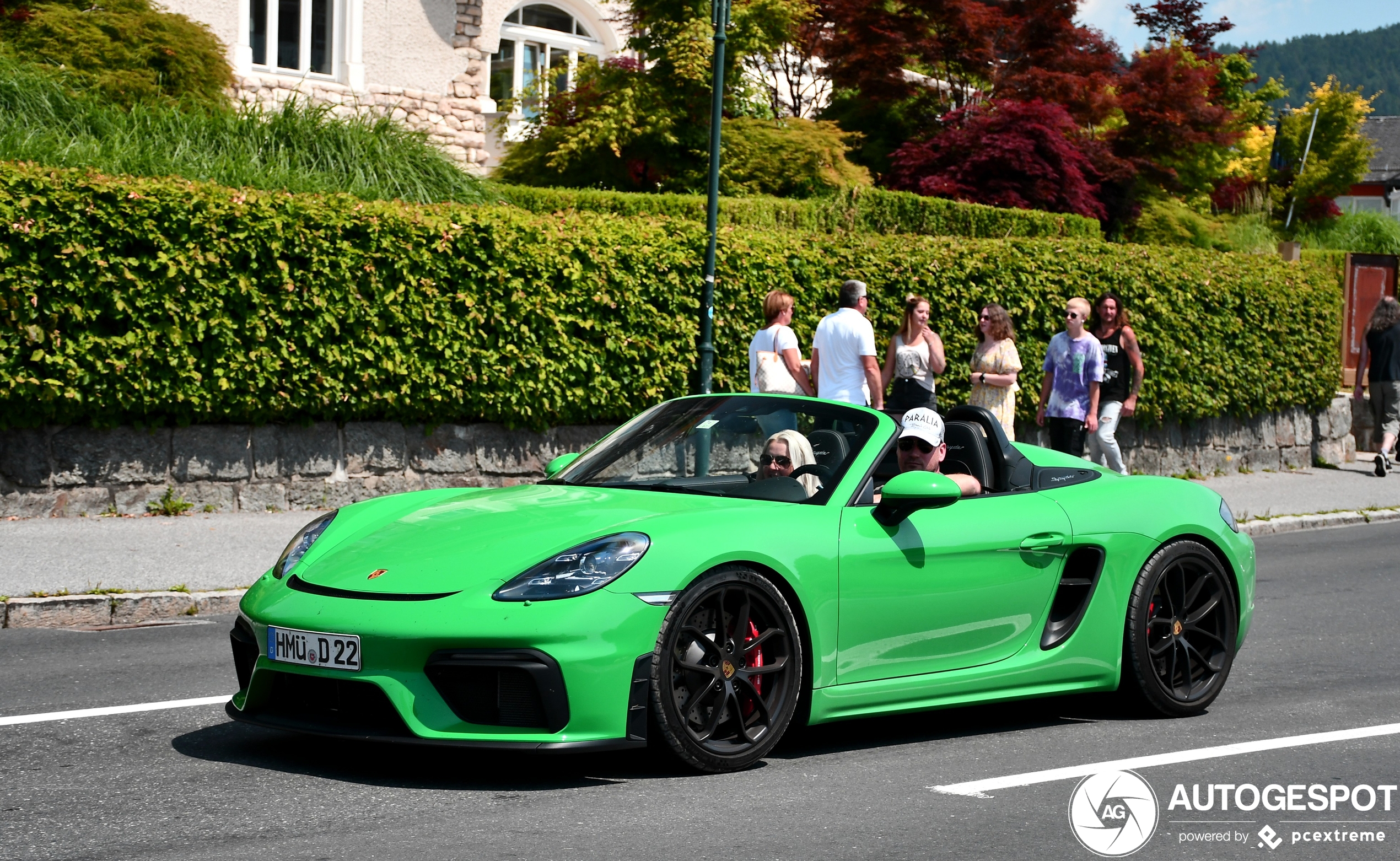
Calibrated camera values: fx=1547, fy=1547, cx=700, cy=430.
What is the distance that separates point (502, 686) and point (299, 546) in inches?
51.6

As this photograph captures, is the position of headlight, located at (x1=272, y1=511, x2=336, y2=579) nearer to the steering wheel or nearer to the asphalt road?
the asphalt road

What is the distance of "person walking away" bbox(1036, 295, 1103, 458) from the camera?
43.0ft

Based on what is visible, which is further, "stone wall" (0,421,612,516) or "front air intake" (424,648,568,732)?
"stone wall" (0,421,612,516)

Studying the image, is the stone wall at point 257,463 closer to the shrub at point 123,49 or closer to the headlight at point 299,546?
the shrub at point 123,49

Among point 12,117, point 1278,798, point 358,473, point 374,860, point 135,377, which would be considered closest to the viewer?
point 374,860

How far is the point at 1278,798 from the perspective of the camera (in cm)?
516

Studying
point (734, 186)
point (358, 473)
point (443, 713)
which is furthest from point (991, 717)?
point (734, 186)

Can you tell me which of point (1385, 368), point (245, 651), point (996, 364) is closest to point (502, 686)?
point (245, 651)

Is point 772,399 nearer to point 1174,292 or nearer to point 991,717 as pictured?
point 991,717

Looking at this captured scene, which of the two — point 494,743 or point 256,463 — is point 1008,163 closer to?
point 256,463

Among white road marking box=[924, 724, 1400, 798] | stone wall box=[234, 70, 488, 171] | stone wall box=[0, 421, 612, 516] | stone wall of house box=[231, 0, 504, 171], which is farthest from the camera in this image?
stone wall of house box=[231, 0, 504, 171]

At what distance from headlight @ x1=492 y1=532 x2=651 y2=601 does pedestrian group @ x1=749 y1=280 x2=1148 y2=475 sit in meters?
5.86

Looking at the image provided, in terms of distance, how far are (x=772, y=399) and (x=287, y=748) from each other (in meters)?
2.31

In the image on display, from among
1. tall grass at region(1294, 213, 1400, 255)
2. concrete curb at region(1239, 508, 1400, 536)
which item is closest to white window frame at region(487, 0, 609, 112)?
tall grass at region(1294, 213, 1400, 255)
